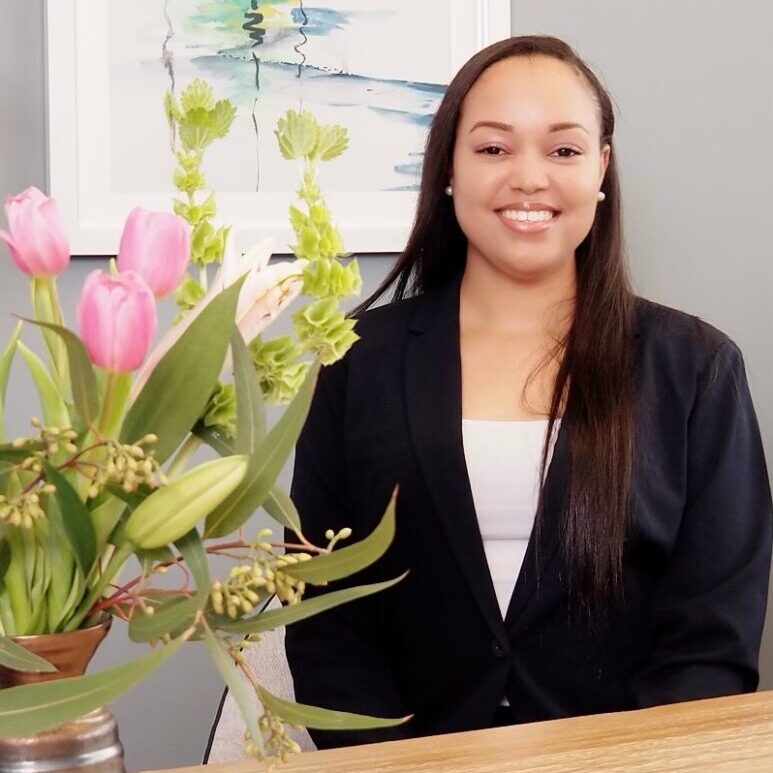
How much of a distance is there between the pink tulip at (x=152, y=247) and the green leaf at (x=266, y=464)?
0.09m

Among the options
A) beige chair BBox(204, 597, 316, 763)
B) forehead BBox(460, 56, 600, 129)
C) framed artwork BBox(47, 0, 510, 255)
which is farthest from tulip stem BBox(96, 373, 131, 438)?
framed artwork BBox(47, 0, 510, 255)

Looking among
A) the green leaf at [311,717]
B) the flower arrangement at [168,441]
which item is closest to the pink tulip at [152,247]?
the flower arrangement at [168,441]

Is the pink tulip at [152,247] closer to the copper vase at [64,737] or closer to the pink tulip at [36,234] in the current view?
the pink tulip at [36,234]

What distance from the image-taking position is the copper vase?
2.03 ft

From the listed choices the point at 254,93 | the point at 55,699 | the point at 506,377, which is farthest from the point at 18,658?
the point at 254,93

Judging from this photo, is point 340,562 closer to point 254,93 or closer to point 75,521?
point 75,521

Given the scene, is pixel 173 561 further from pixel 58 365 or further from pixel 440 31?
pixel 440 31

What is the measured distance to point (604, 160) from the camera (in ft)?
5.54

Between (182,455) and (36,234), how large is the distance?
0.46 feet

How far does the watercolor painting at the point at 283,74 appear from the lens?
1.89 meters

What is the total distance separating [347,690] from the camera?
59.9 inches

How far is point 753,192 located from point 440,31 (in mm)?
659

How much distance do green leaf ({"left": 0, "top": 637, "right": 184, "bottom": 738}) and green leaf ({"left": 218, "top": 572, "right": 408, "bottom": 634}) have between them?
7cm

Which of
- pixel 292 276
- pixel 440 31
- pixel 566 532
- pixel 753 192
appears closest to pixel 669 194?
pixel 753 192
